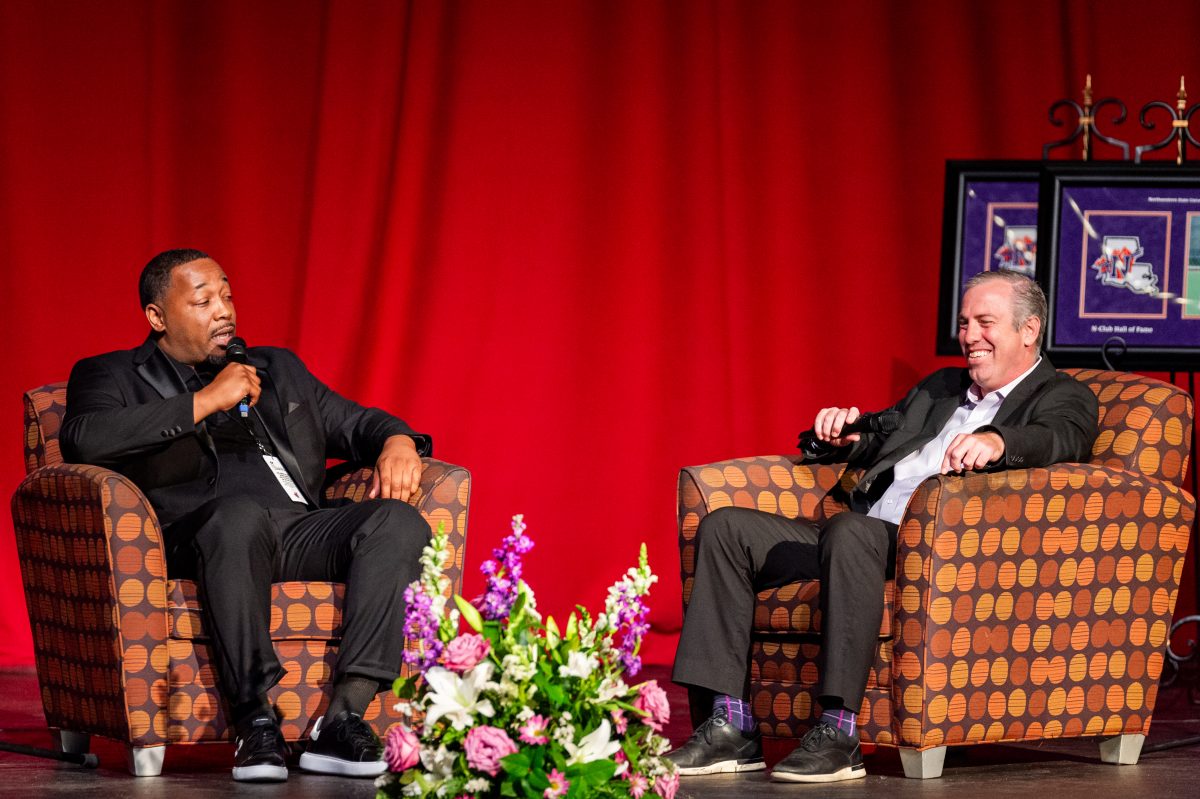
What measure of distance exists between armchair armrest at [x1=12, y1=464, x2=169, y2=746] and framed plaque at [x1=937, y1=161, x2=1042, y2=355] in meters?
2.27

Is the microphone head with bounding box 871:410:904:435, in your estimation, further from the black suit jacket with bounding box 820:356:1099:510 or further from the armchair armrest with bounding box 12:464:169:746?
the armchair armrest with bounding box 12:464:169:746

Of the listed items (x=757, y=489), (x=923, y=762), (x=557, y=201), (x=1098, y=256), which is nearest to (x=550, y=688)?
(x=923, y=762)

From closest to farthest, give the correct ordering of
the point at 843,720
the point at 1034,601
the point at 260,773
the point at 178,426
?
the point at 260,773 → the point at 843,720 → the point at 1034,601 → the point at 178,426

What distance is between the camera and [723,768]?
9.53 feet

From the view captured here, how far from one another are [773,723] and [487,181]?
7.23 feet

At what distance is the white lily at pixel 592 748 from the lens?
183cm

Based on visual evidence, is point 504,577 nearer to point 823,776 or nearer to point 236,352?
point 823,776

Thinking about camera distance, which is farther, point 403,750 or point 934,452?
point 934,452

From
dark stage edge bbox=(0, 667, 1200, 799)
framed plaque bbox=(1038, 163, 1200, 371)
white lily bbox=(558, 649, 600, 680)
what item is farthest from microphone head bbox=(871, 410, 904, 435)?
white lily bbox=(558, 649, 600, 680)

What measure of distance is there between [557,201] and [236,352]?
162cm

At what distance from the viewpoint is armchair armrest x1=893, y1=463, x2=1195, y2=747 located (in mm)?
2807

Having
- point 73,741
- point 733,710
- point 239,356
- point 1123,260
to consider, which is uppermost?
point 1123,260

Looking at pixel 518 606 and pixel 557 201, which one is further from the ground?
pixel 557 201

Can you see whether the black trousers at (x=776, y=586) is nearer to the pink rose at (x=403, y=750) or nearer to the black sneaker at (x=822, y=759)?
the black sneaker at (x=822, y=759)
